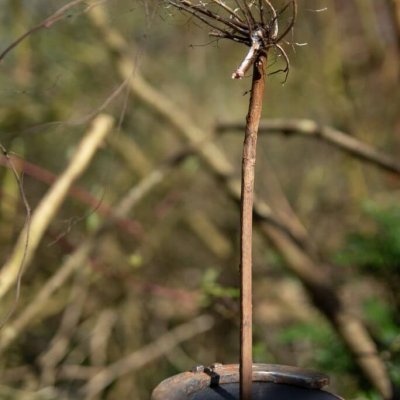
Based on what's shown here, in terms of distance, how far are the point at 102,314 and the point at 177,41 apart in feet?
9.03

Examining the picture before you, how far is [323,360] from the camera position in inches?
173

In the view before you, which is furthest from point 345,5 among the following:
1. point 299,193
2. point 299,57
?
point 299,193

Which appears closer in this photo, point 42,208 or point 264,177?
point 42,208

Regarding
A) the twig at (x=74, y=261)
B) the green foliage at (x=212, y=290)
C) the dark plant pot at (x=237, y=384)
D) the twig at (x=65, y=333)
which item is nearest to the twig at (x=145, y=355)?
the twig at (x=65, y=333)

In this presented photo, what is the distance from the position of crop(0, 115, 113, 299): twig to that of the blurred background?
0.08 metres

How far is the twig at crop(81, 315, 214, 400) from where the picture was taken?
5.80 m

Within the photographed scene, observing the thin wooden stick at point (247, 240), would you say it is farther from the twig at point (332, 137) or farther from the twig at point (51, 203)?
the twig at point (332, 137)

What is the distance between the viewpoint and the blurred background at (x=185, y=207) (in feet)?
15.3

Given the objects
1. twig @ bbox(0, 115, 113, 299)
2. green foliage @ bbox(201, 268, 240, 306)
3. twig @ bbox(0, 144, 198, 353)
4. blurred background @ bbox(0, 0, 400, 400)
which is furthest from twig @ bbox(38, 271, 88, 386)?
green foliage @ bbox(201, 268, 240, 306)

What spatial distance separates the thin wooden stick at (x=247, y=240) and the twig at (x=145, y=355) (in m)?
4.24

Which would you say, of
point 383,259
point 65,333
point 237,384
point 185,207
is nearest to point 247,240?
point 237,384

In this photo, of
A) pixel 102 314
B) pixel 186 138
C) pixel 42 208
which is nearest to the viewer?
pixel 42 208

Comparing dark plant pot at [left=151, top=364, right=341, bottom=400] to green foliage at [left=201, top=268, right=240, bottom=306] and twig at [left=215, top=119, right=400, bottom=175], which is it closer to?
green foliage at [left=201, top=268, right=240, bottom=306]

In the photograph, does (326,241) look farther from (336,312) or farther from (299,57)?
(336,312)
